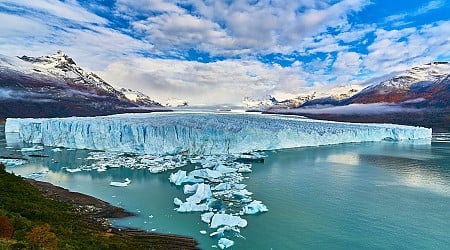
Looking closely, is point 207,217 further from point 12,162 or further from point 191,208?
point 12,162

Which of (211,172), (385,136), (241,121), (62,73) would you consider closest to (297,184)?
(211,172)

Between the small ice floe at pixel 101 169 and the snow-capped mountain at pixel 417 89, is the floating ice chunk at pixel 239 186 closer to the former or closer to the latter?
the small ice floe at pixel 101 169

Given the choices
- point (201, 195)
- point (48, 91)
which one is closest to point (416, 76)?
point (48, 91)

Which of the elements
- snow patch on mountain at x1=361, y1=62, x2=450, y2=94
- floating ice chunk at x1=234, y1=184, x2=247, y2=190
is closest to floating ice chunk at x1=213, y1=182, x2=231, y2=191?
floating ice chunk at x1=234, y1=184, x2=247, y2=190

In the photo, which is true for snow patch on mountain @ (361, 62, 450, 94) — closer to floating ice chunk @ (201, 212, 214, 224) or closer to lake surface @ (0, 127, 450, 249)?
lake surface @ (0, 127, 450, 249)

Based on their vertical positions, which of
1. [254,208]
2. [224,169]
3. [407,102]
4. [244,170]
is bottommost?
[254,208]

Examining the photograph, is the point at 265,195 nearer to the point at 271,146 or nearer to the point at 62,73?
the point at 271,146
